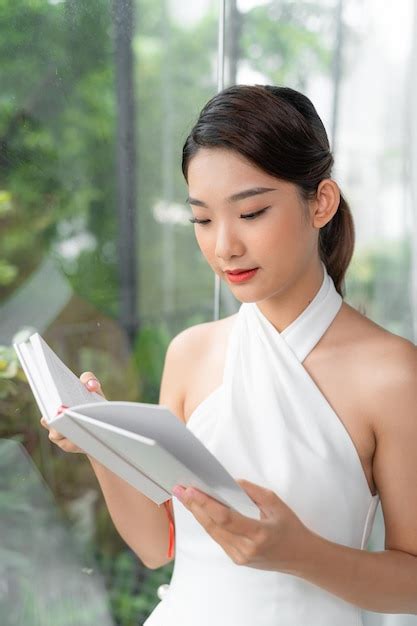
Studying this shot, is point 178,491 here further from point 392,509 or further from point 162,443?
point 392,509

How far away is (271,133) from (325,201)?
0.42ft

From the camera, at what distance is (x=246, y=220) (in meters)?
1.15

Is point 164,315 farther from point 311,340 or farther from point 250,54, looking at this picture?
point 311,340

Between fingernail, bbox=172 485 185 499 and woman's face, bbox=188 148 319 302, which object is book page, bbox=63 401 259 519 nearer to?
fingernail, bbox=172 485 185 499

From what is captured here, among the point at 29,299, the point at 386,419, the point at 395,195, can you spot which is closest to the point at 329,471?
the point at 386,419

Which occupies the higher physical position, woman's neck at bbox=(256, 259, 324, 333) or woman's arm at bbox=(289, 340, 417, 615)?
woman's neck at bbox=(256, 259, 324, 333)

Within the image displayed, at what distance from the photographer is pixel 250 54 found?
97.3 inches

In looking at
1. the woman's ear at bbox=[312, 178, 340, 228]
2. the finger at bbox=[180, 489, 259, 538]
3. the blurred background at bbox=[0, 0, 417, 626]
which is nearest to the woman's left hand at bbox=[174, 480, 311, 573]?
the finger at bbox=[180, 489, 259, 538]

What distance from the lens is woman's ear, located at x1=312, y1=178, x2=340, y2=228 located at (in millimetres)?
1198

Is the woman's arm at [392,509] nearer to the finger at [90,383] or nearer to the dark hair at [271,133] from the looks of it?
the dark hair at [271,133]

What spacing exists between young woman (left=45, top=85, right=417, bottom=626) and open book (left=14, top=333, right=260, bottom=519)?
0.07 m

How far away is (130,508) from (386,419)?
0.43m

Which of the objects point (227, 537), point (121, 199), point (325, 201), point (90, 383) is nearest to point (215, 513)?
point (227, 537)

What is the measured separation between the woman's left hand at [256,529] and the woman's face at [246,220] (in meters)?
0.29
